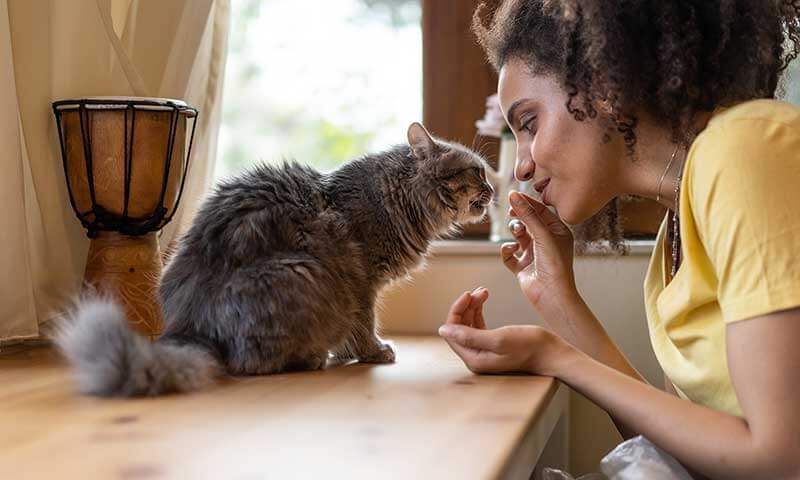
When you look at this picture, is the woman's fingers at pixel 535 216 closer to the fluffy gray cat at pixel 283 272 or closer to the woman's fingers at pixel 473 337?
the fluffy gray cat at pixel 283 272

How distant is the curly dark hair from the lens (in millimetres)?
1099

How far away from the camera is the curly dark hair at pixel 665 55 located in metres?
1.10

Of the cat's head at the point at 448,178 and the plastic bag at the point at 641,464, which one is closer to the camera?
the plastic bag at the point at 641,464

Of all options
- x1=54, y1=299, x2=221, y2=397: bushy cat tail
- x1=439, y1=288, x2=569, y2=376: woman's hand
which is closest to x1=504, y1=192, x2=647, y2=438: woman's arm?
x1=439, y1=288, x2=569, y2=376: woman's hand

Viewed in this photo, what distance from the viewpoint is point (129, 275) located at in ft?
5.22

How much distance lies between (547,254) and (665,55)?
46 cm

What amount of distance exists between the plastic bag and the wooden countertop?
0.09 metres

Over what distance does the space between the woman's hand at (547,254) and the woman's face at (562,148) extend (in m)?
0.15

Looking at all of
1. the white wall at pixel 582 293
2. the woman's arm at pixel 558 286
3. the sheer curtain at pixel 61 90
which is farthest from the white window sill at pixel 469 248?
the sheer curtain at pixel 61 90

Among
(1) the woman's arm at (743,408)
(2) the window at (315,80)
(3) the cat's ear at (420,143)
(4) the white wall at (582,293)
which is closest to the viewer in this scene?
(1) the woman's arm at (743,408)

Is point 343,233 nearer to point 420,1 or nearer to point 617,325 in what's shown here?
point 617,325

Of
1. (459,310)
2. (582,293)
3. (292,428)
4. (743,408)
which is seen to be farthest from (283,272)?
(582,293)

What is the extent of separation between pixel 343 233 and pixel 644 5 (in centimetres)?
58

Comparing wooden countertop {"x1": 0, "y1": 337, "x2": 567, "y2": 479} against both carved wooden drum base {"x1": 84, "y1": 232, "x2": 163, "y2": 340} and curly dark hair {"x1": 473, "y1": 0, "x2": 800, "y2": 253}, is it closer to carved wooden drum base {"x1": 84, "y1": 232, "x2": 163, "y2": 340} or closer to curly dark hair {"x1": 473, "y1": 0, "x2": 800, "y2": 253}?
carved wooden drum base {"x1": 84, "y1": 232, "x2": 163, "y2": 340}
